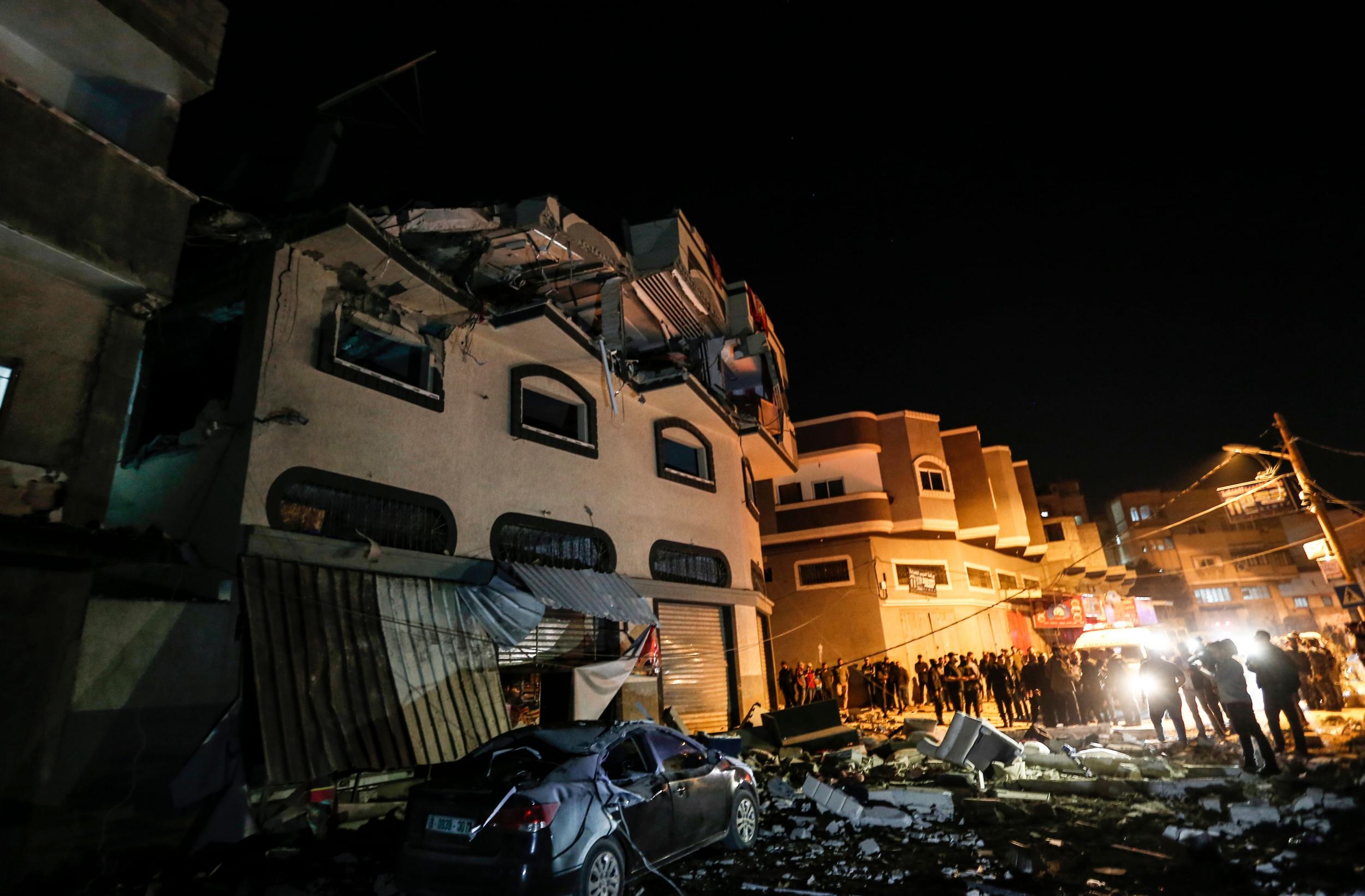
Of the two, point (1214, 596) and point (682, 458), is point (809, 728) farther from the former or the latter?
point (1214, 596)

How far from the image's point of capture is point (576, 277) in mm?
13352

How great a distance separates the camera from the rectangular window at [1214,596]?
5606cm

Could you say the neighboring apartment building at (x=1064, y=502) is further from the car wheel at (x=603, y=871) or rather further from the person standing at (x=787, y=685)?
the car wheel at (x=603, y=871)

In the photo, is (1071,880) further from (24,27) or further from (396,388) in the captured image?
(24,27)

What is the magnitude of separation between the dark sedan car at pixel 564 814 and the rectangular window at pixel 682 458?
10.3 m

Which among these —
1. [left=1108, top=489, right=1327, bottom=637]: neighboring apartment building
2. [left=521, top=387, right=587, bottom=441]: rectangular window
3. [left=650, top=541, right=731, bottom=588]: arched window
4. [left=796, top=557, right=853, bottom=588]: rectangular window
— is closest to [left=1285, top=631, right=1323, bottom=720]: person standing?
[left=796, top=557, right=853, bottom=588]: rectangular window

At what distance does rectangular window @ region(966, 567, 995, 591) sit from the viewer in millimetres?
30516

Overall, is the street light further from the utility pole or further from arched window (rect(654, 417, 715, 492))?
arched window (rect(654, 417, 715, 492))

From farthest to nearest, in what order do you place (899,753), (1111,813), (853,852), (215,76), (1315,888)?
1. (899,753)
2. (215,76)
3. (1111,813)
4. (853,852)
5. (1315,888)

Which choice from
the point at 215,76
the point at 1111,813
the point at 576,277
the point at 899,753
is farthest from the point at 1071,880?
the point at 215,76

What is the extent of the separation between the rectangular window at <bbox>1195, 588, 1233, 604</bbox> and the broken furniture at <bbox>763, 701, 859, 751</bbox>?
58.4 meters

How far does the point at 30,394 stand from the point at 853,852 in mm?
10571

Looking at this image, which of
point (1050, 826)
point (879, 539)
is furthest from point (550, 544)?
point (879, 539)

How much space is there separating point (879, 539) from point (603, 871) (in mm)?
23807
